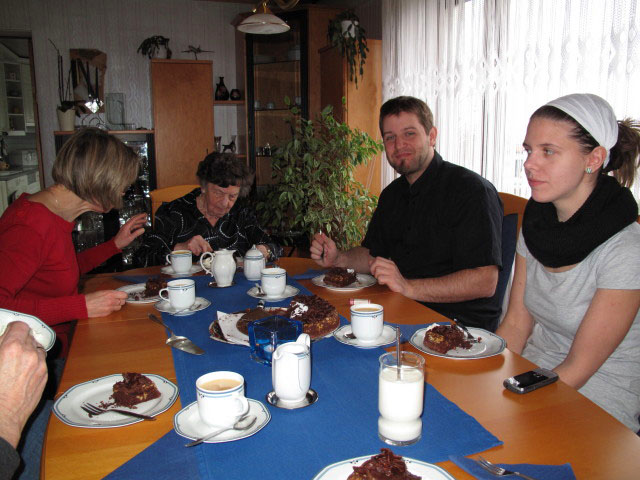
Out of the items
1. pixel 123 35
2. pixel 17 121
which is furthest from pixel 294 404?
pixel 17 121

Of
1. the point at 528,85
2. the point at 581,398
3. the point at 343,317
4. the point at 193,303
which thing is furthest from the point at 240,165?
the point at 581,398

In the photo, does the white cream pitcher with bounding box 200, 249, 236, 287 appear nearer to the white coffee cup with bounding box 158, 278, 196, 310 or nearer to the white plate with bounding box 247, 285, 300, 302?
the white plate with bounding box 247, 285, 300, 302

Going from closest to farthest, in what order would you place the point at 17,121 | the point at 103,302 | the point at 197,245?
1. the point at 103,302
2. the point at 197,245
3. the point at 17,121

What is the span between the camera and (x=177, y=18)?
18.1 ft

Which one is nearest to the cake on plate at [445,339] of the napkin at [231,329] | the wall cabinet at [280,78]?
the napkin at [231,329]

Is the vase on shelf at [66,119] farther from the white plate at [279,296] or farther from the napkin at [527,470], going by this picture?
the napkin at [527,470]

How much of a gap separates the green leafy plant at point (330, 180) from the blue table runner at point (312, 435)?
2.66 meters

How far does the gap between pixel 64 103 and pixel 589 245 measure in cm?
499

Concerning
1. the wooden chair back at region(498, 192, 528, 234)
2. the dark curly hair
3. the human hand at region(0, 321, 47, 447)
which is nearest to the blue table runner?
the human hand at region(0, 321, 47, 447)

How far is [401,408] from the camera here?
941 millimetres

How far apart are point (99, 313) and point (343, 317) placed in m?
0.83

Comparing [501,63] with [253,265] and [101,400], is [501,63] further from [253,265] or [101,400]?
[101,400]

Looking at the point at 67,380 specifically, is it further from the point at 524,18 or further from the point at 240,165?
the point at 524,18

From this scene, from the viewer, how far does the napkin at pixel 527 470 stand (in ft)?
2.70
